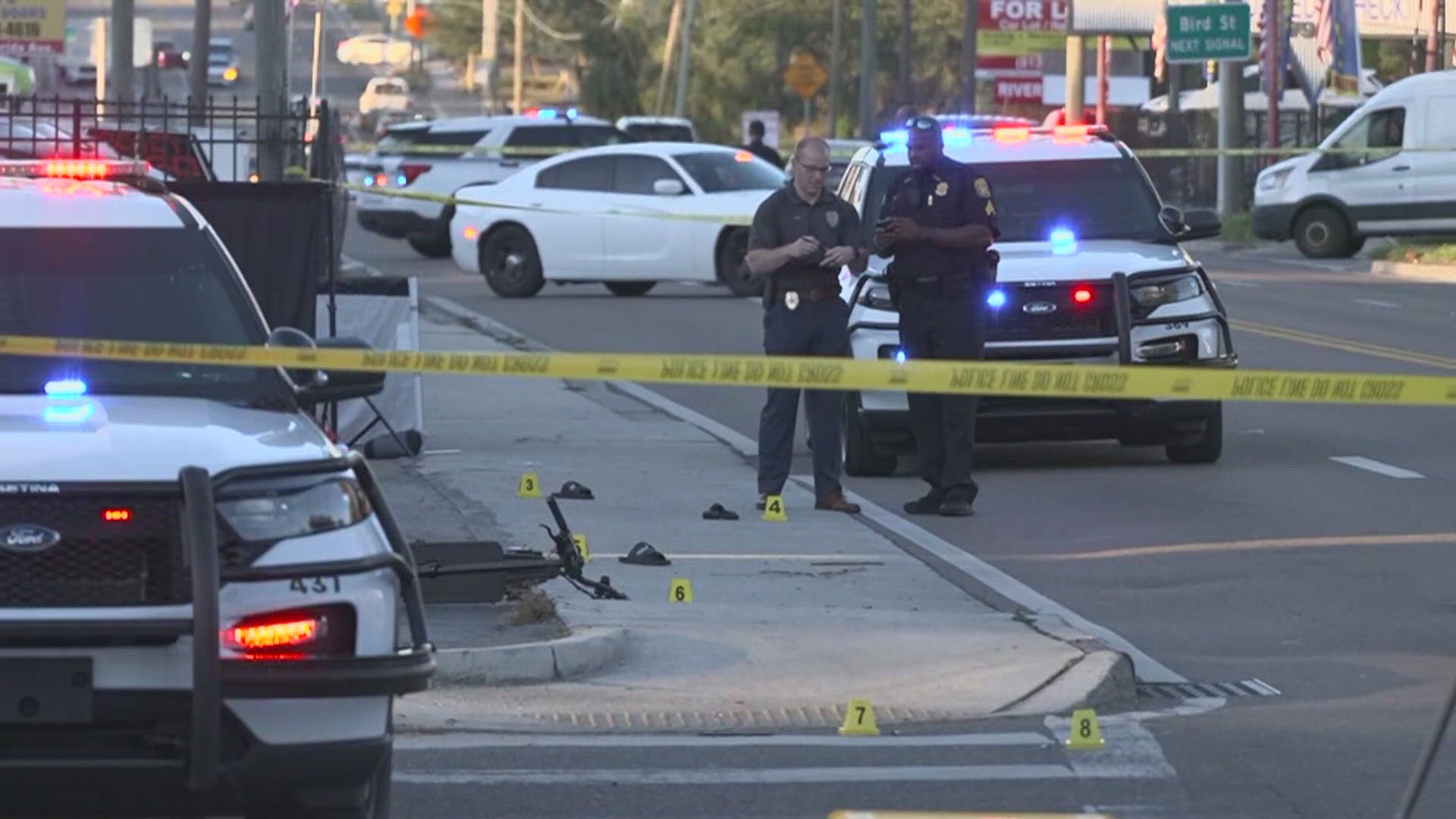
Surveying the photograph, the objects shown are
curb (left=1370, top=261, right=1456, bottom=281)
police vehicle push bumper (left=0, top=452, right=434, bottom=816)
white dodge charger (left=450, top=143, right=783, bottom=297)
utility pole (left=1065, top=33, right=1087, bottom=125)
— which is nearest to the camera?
police vehicle push bumper (left=0, top=452, right=434, bottom=816)

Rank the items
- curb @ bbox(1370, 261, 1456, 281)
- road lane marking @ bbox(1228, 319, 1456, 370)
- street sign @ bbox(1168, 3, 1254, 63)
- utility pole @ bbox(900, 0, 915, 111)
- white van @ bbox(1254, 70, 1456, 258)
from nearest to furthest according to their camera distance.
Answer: road lane marking @ bbox(1228, 319, 1456, 370) < curb @ bbox(1370, 261, 1456, 281) < white van @ bbox(1254, 70, 1456, 258) < street sign @ bbox(1168, 3, 1254, 63) < utility pole @ bbox(900, 0, 915, 111)

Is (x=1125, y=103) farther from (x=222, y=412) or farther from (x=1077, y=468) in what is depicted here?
(x=222, y=412)

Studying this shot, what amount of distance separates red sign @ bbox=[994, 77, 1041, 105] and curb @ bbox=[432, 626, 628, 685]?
64724 millimetres

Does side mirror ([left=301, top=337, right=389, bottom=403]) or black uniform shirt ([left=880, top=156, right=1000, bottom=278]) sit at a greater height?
black uniform shirt ([left=880, top=156, right=1000, bottom=278])

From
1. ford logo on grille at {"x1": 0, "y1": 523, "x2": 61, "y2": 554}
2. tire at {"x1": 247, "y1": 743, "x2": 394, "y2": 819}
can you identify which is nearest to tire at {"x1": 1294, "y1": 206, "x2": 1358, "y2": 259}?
tire at {"x1": 247, "y1": 743, "x2": 394, "y2": 819}

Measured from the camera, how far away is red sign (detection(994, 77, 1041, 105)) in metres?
72.5

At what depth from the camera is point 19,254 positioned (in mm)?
7484

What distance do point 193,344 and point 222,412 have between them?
615 mm

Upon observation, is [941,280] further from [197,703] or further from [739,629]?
[197,703]

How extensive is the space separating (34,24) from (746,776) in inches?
1920

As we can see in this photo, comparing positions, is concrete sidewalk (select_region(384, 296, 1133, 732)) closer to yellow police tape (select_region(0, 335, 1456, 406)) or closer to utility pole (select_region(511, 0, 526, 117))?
yellow police tape (select_region(0, 335, 1456, 406))

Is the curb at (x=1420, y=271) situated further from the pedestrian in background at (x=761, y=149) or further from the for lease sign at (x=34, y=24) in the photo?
the for lease sign at (x=34, y=24)

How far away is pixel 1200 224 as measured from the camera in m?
14.7

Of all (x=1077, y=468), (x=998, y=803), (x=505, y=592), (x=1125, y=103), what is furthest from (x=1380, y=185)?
(x=1125, y=103)
